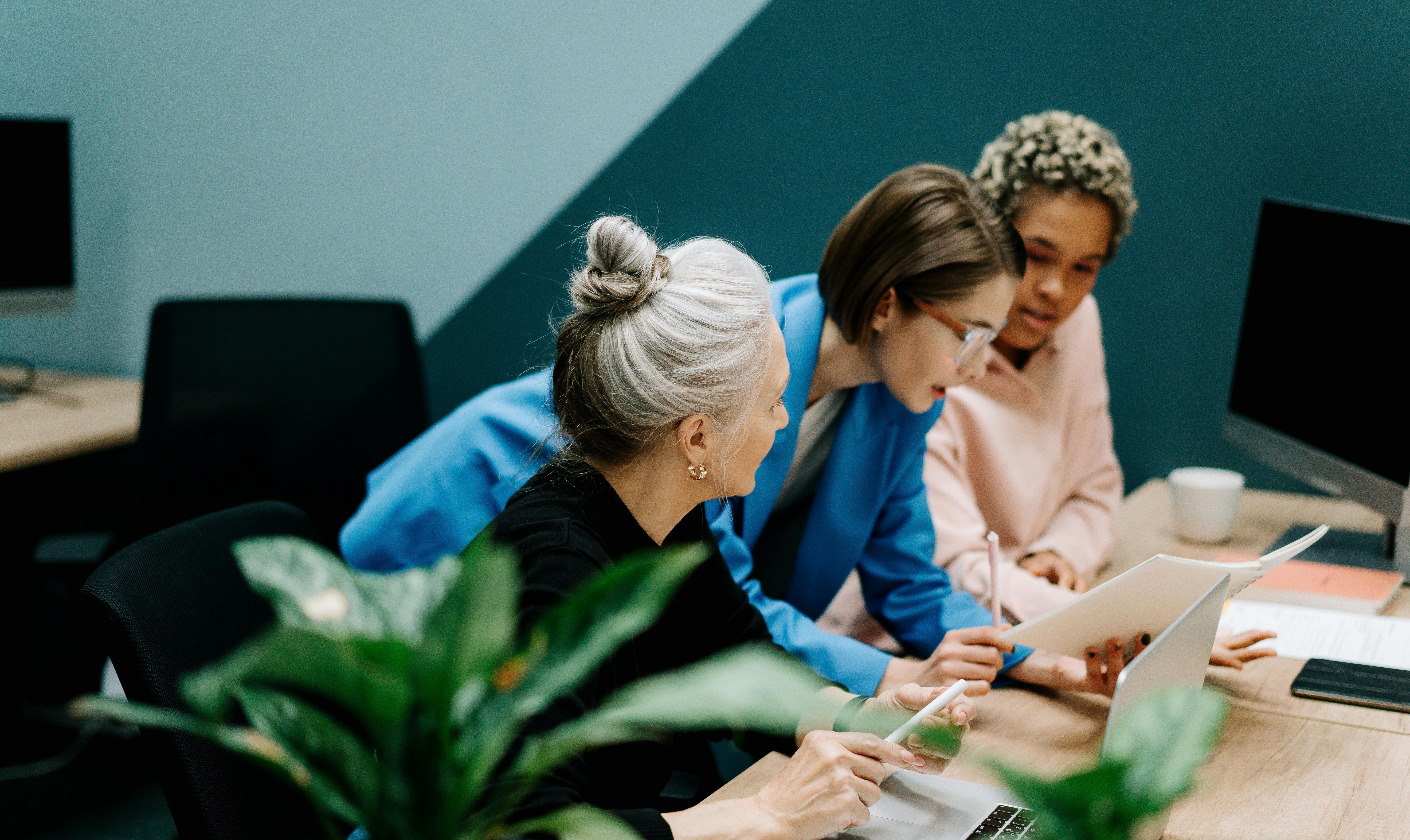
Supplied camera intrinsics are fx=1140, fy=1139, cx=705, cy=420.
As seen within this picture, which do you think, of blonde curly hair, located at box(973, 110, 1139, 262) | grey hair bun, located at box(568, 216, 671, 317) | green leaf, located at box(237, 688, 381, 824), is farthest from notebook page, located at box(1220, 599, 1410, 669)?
green leaf, located at box(237, 688, 381, 824)

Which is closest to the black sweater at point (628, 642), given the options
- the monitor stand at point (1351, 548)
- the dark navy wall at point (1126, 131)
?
the monitor stand at point (1351, 548)

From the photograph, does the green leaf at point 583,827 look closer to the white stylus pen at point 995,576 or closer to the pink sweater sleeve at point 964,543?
the white stylus pen at point 995,576

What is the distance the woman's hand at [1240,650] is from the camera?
142 centimetres

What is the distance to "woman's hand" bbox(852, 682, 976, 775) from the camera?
1143mm

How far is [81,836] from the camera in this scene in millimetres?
2324

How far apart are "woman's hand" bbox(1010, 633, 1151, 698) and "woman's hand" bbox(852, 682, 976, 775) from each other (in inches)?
5.6

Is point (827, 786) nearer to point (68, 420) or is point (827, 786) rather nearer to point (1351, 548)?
point (1351, 548)

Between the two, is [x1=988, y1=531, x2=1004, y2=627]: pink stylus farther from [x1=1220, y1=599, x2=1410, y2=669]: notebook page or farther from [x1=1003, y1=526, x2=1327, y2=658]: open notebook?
[x1=1220, y1=599, x2=1410, y2=669]: notebook page

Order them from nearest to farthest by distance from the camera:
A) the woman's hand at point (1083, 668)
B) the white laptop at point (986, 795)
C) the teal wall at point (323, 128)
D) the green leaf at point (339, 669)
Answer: the green leaf at point (339, 669) < the white laptop at point (986, 795) < the woman's hand at point (1083, 668) < the teal wall at point (323, 128)

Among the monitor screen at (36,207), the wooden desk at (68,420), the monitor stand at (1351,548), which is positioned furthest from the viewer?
the monitor screen at (36,207)

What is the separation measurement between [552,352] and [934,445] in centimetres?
121

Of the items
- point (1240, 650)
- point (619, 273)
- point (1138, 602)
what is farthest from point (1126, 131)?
point (619, 273)

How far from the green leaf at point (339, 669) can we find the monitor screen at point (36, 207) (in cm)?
289

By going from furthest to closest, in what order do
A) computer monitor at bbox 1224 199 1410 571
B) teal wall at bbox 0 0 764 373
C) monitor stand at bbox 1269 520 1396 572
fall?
teal wall at bbox 0 0 764 373 < monitor stand at bbox 1269 520 1396 572 < computer monitor at bbox 1224 199 1410 571
